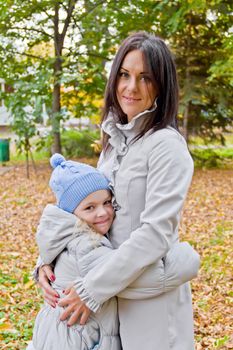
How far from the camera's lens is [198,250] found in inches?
272

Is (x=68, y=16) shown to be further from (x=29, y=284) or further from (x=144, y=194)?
(x=144, y=194)

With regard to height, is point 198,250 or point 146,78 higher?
point 146,78

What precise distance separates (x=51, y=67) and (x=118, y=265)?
1192 centimetres

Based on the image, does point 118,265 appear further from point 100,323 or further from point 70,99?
point 70,99

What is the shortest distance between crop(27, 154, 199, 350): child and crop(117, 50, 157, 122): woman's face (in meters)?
0.29

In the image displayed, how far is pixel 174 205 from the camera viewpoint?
1816 mm

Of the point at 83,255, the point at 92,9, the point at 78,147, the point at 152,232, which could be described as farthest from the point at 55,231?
the point at 78,147

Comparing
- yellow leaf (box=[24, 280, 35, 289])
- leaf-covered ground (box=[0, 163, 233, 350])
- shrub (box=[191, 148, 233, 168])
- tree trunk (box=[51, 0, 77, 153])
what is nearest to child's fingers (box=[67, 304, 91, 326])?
leaf-covered ground (box=[0, 163, 233, 350])

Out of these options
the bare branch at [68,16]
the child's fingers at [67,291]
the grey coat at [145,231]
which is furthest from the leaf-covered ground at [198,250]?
the bare branch at [68,16]

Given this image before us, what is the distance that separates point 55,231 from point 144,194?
1.17 ft

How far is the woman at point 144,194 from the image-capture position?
70.9 inches

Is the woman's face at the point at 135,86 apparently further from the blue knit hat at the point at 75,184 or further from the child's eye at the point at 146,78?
the blue knit hat at the point at 75,184

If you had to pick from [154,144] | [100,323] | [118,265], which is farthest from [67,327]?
[154,144]

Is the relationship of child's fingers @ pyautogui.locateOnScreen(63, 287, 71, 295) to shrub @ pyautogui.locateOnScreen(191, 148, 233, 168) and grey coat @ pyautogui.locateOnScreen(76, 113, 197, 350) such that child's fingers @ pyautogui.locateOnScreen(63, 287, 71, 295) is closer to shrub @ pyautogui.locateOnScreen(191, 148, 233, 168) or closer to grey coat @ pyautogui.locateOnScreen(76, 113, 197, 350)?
grey coat @ pyautogui.locateOnScreen(76, 113, 197, 350)
